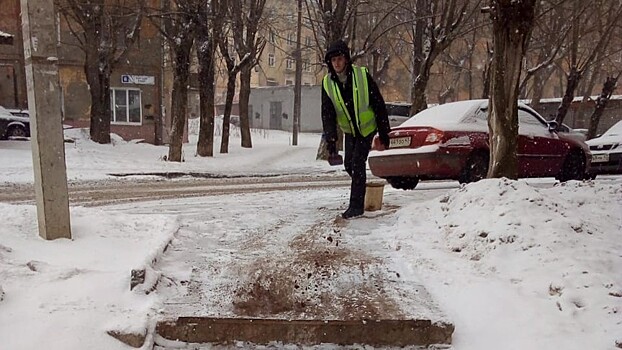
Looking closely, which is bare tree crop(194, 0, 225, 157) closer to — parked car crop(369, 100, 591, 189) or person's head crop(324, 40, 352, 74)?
parked car crop(369, 100, 591, 189)

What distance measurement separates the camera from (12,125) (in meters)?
17.6

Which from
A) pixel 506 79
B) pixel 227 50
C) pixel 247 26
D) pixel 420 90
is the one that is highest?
pixel 247 26

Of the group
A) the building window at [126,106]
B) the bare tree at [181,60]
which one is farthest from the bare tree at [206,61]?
the building window at [126,106]

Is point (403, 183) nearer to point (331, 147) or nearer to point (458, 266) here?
point (331, 147)

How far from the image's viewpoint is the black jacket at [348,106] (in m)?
5.19

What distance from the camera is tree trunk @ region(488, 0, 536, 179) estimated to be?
18.7 ft

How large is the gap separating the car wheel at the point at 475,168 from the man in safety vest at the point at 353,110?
7.96 ft

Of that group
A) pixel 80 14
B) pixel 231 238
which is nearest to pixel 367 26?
pixel 80 14

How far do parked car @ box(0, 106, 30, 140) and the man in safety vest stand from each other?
51.7ft

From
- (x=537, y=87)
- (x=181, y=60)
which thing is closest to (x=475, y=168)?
(x=181, y=60)

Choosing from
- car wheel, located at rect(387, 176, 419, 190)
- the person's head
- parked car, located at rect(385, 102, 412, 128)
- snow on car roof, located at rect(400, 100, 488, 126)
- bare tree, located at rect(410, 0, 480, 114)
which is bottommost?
car wheel, located at rect(387, 176, 419, 190)

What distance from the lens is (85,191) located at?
28.4ft

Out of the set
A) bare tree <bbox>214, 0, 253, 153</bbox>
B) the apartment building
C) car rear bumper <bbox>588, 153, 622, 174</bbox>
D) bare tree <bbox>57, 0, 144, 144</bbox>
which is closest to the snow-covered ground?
car rear bumper <bbox>588, 153, 622, 174</bbox>

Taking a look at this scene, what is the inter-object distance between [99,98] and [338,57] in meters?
14.3
